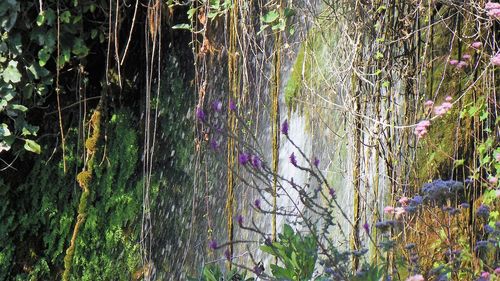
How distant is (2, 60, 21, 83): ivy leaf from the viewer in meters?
4.67

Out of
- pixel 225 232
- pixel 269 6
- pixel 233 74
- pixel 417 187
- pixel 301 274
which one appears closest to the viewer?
pixel 301 274

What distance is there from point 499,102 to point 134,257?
2.38 m

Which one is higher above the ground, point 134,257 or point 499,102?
point 499,102

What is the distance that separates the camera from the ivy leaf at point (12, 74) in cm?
467

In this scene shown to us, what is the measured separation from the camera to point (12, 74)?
467 cm

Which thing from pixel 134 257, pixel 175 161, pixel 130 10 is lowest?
pixel 134 257

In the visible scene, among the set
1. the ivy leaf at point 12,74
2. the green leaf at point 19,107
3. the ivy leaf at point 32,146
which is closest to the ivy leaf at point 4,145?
the ivy leaf at point 32,146

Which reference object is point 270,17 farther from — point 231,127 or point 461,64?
point 461,64

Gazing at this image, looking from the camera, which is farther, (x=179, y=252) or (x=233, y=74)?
(x=179, y=252)

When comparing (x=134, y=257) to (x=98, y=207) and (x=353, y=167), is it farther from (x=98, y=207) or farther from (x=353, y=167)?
(x=353, y=167)

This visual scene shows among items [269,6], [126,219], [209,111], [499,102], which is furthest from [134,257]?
[499,102]

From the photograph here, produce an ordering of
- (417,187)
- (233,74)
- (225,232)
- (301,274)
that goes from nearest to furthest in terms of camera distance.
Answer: (301,274) → (417,187) → (233,74) → (225,232)

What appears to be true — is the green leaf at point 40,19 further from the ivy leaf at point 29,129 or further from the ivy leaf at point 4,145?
Answer: the ivy leaf at point 4,145

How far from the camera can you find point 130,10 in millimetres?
5172
